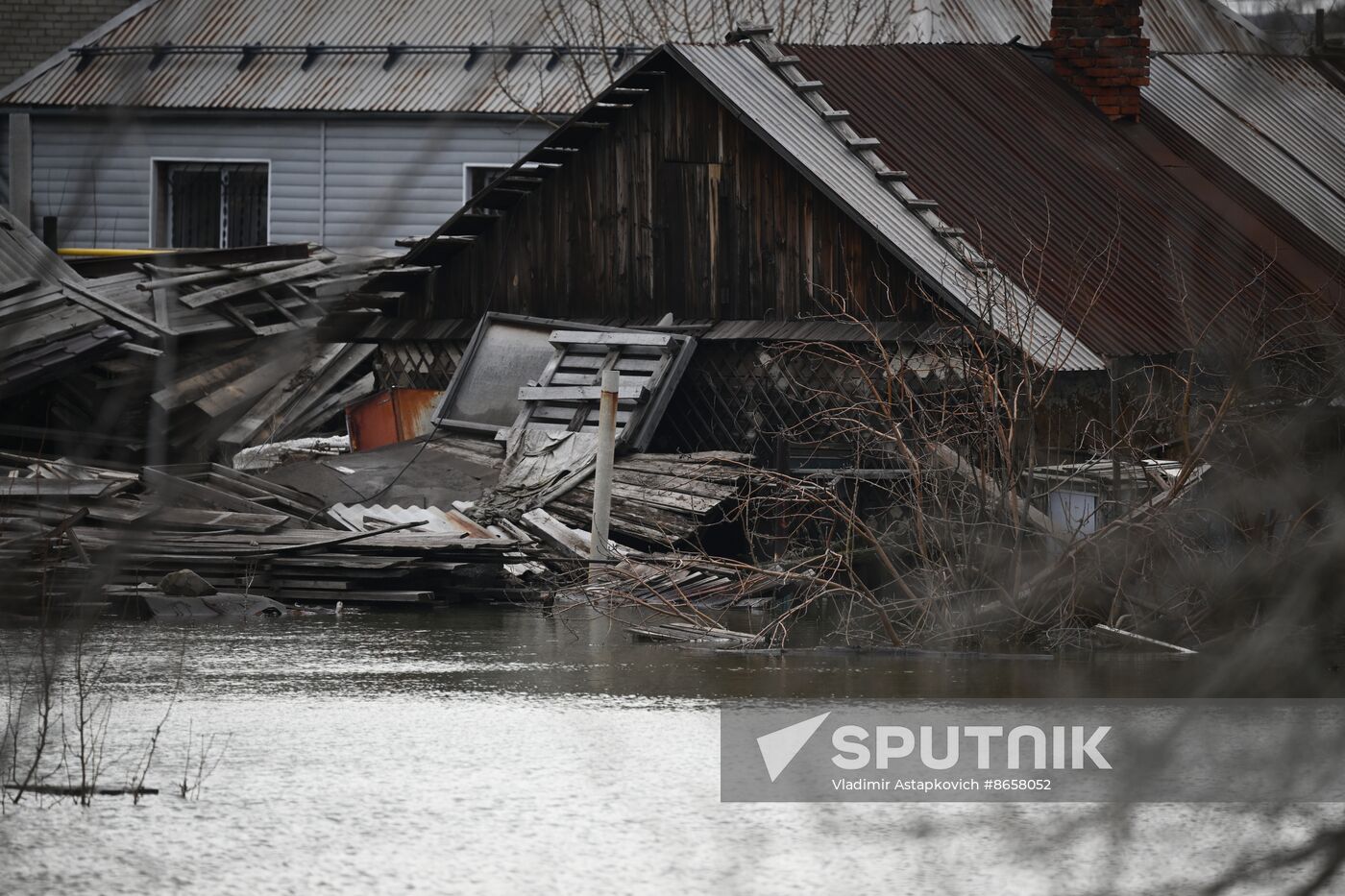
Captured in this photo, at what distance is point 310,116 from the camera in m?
30.0

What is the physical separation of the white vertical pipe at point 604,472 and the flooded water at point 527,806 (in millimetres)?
3054

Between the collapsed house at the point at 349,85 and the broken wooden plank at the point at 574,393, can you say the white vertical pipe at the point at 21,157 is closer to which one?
the broken wooden plank at the point at 574,393

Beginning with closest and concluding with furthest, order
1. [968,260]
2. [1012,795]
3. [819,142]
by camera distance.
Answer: [1012,795]
[968,260]
[819,142]

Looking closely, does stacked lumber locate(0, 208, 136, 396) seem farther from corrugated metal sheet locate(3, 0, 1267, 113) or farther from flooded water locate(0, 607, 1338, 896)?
corrugated metal sheet locate(3, 0, 1267, 113)

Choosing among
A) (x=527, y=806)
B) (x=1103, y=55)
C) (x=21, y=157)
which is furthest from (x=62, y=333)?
(x=1103, y=55)

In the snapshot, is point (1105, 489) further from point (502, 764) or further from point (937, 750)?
point (502, 764)

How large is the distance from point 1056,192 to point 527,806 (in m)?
13.0

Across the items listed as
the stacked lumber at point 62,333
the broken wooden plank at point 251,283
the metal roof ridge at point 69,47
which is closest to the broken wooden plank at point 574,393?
the broken wooden plank at point 251,283

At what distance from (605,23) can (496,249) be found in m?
12.8

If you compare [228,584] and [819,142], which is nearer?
[228,584]

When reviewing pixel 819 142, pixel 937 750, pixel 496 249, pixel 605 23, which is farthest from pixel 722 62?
pixel 605 23

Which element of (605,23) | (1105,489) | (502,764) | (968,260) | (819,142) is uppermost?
(605,23)

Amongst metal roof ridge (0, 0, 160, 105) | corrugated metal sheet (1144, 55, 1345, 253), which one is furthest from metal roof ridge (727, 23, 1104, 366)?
metal roof ridge (0, 0, 160, 105)

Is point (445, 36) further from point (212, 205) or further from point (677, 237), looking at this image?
point (677, 237)
